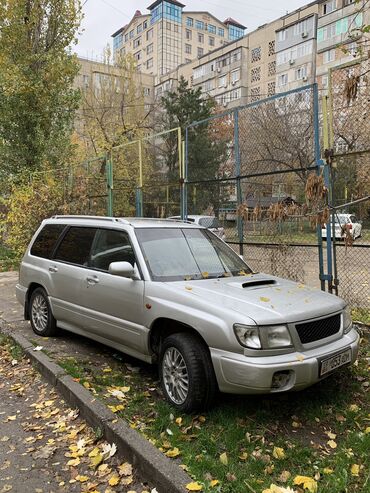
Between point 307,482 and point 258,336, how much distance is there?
101 centimetres

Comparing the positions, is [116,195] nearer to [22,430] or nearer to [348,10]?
[22,430]

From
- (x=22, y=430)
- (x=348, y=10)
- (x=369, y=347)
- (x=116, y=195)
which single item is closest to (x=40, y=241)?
(x=22, y=430)

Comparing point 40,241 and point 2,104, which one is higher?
point 2,104

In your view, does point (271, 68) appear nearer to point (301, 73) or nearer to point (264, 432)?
point (301, 73)

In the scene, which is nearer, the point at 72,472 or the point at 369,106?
the point at 72,472

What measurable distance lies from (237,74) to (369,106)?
50.8 m

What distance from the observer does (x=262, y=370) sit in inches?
125

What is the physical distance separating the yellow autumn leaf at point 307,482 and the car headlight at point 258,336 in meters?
0.89

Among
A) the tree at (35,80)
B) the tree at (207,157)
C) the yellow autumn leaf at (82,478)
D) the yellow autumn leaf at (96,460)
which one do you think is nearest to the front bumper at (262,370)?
the yellow autumn leaf at (96,460)

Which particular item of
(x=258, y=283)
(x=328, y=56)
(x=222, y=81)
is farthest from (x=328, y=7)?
(x=258, y=283)

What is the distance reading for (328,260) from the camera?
5.65 m

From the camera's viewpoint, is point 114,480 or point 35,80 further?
point 35,80

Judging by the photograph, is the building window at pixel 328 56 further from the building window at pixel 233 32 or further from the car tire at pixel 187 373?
the building window at pixel 233 32

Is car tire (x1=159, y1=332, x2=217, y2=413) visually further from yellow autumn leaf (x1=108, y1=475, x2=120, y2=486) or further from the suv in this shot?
yellow autumn leaf (x1=108, y1=475, x2=120, y2=486)
